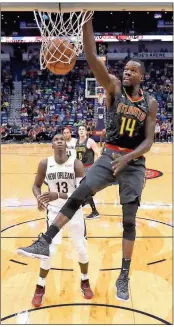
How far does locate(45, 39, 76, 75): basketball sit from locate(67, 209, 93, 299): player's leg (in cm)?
176

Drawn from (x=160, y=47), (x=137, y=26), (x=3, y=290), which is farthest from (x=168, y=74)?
(x=3, y=290)

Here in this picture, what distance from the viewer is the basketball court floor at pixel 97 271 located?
4289 millimetres

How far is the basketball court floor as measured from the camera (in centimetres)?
429

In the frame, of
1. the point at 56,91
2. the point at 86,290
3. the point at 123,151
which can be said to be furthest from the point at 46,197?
the point at 56,91

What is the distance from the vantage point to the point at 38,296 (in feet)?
14.8

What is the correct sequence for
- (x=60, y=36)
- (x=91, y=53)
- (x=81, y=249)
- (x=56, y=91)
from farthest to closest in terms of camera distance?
(x=56, y=91) → (x=81, y=249) → (x=60, y=36) → (x=91, y=53)

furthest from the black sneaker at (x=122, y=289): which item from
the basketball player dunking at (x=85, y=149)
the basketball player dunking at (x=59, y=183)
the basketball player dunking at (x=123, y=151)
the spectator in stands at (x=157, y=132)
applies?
the spectator in stands at (x=157, y=132)

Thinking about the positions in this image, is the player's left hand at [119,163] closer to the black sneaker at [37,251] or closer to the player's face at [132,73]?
the player's face at [132,73]

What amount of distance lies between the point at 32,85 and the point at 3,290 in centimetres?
2077

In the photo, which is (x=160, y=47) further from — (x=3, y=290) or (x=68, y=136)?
(x=3, y=290)

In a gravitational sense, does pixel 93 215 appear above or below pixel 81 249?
below

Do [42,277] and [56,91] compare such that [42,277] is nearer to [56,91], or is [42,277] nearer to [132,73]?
[132,73]

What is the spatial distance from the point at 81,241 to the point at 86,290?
586 mm

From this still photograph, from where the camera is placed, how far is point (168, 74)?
25250 mm
